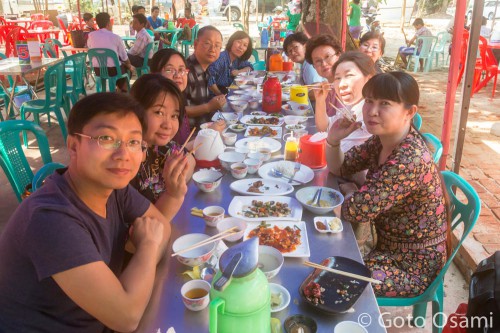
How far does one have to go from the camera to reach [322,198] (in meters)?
2.10

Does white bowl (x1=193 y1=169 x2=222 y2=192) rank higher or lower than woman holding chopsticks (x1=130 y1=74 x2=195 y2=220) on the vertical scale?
lower

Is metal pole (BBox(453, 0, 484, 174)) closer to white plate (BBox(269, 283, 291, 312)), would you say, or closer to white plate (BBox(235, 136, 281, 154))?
white plate (BBox(235, 136, 281, 154))

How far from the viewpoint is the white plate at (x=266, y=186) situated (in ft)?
7.16

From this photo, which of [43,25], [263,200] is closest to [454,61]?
[263,200]

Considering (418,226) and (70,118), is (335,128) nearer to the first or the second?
(418,226)

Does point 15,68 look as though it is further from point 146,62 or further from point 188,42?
point 188,42

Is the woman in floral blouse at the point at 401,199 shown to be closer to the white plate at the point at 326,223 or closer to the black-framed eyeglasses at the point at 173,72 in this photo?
the white plate at the point at 326,223

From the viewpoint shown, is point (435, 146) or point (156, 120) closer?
point (156, 120)

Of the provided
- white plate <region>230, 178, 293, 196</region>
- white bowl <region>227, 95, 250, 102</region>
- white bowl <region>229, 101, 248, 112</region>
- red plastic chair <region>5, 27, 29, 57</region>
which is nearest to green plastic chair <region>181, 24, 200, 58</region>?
red plastic chair <region>5, 27, 29, 57</region>

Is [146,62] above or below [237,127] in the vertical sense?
above

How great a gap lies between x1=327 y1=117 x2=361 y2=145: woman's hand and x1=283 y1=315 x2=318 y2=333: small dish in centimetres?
138

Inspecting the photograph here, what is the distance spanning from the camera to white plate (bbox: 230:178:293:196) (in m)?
2.18

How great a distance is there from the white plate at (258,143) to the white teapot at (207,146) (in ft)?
1.12

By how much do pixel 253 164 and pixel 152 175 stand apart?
0.62 m
